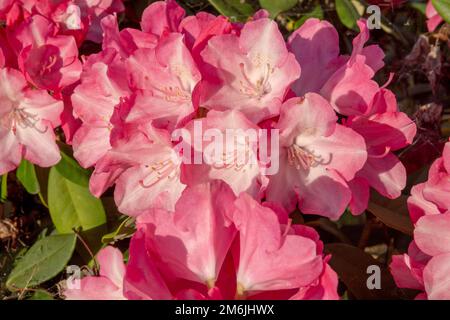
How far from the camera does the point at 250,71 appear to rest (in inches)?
38.8

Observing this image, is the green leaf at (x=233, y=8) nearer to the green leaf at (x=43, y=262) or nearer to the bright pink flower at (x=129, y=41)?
the bright pink flower at (x=129, y=41)

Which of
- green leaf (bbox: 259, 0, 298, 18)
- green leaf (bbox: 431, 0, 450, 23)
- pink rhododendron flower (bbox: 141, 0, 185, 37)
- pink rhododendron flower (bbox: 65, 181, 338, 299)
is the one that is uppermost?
pink rhododendron flower (bbox: 141, 0, 185, 37)

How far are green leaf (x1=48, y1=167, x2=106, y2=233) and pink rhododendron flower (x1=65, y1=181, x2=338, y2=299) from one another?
0.35 m

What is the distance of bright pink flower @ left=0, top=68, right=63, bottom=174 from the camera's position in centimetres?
111

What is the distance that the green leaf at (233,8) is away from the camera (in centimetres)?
131

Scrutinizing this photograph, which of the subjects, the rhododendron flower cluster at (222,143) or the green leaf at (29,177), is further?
the green leaf at (29,177)

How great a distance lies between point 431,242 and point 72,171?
23.3 inches

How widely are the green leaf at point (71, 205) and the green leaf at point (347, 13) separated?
54 centimetres

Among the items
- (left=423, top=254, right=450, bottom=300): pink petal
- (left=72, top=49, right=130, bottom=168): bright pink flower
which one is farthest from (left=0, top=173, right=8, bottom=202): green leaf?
(left=423, top=254, right=450, bottom=300): pink petal

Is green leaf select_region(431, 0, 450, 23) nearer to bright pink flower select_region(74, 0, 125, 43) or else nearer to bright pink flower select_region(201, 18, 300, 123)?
bright pink flower select_region(201, 18, 300, 123)

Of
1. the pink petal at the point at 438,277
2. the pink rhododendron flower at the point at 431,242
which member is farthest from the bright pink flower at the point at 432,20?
the pink petal at the point at 438,277

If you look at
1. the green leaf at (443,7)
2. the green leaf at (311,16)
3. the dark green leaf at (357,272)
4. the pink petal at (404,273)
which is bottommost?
the dark green leaf at (357,272)

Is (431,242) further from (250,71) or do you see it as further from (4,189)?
(4,189)

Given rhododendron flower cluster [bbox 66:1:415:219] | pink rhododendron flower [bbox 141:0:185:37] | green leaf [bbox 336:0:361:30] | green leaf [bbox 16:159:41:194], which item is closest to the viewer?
rhododendron flower cluster [bbox 66:1:415:219]
